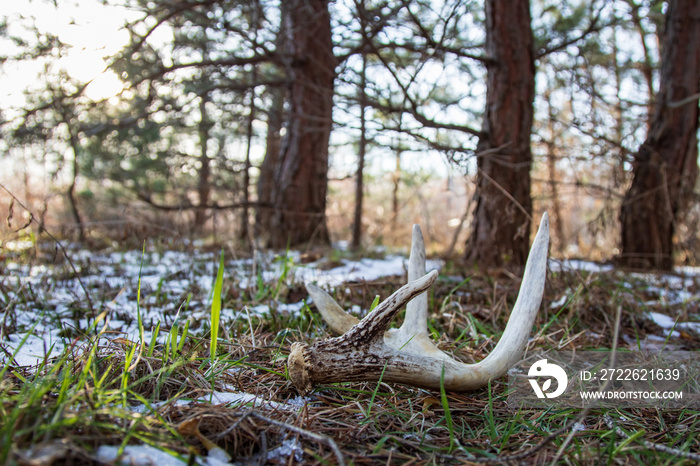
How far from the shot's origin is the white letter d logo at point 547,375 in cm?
179

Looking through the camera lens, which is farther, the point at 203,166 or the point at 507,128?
the point at 203,166

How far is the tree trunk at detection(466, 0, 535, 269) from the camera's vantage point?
3.77m

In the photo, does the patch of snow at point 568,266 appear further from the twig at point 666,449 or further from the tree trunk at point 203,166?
the tree trunk at point 203,166

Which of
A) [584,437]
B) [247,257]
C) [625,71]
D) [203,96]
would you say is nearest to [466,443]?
[584,437]

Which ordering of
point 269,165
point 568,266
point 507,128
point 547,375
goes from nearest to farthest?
point 547,375, point 568,266, point 507,128, point 269,165

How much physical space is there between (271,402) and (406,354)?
0.55 meters

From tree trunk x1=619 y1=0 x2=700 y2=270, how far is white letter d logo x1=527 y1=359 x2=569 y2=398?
3.59 metres

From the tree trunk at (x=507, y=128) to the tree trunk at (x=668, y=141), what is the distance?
1861 mm

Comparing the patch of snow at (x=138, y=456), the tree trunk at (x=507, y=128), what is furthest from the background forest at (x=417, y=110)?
the patch of snow at (x=138, y=456)

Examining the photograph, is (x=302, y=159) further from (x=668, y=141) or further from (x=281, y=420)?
(x=281, y=420)

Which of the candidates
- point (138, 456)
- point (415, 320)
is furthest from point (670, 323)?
point (138, 456)

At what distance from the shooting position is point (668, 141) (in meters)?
4.87

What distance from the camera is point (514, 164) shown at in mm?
3660

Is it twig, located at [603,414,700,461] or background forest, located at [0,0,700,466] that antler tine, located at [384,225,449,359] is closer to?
background forest, located at [0,0,700,466]
